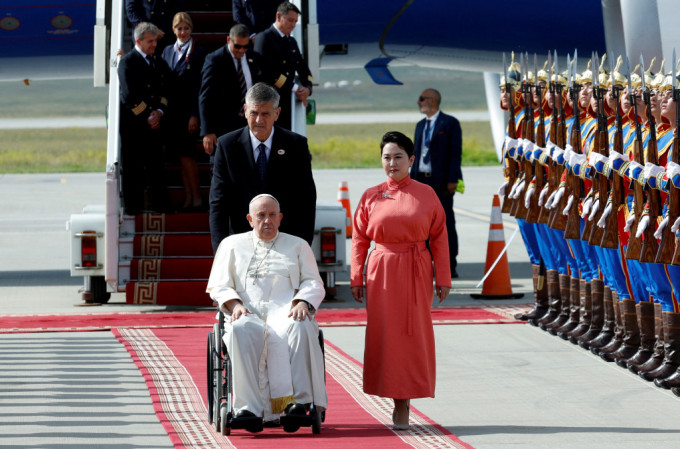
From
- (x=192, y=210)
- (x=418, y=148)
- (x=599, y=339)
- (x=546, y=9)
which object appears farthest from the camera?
(x=546, y=9)

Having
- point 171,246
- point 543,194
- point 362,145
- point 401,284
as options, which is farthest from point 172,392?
point 362,145

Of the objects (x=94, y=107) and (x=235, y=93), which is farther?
(x=94, y=107)

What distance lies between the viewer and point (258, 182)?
263 inches

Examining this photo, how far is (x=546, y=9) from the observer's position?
14.4 meters

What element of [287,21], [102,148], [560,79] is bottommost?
[560,79]

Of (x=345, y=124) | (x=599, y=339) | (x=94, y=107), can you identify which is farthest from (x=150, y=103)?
(x=94, y=107)

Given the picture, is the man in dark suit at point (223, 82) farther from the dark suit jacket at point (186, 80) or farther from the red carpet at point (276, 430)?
the red carpet at point (276, 430)

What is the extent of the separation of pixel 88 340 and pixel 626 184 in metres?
3.60

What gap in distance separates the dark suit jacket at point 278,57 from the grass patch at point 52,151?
2570 centimetres

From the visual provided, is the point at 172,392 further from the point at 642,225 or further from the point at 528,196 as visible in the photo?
the point at 528,196

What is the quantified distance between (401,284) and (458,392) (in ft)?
3.72

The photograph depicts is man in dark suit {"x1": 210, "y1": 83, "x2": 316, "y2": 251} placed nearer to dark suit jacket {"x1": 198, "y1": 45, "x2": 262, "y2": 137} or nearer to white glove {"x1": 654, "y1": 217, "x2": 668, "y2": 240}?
white glove {"x1": 654, "y1": 217, "x2": 668, "y2": 240}

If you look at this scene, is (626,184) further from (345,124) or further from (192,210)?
(345,124)

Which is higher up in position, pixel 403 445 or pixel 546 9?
pixel 546 9
